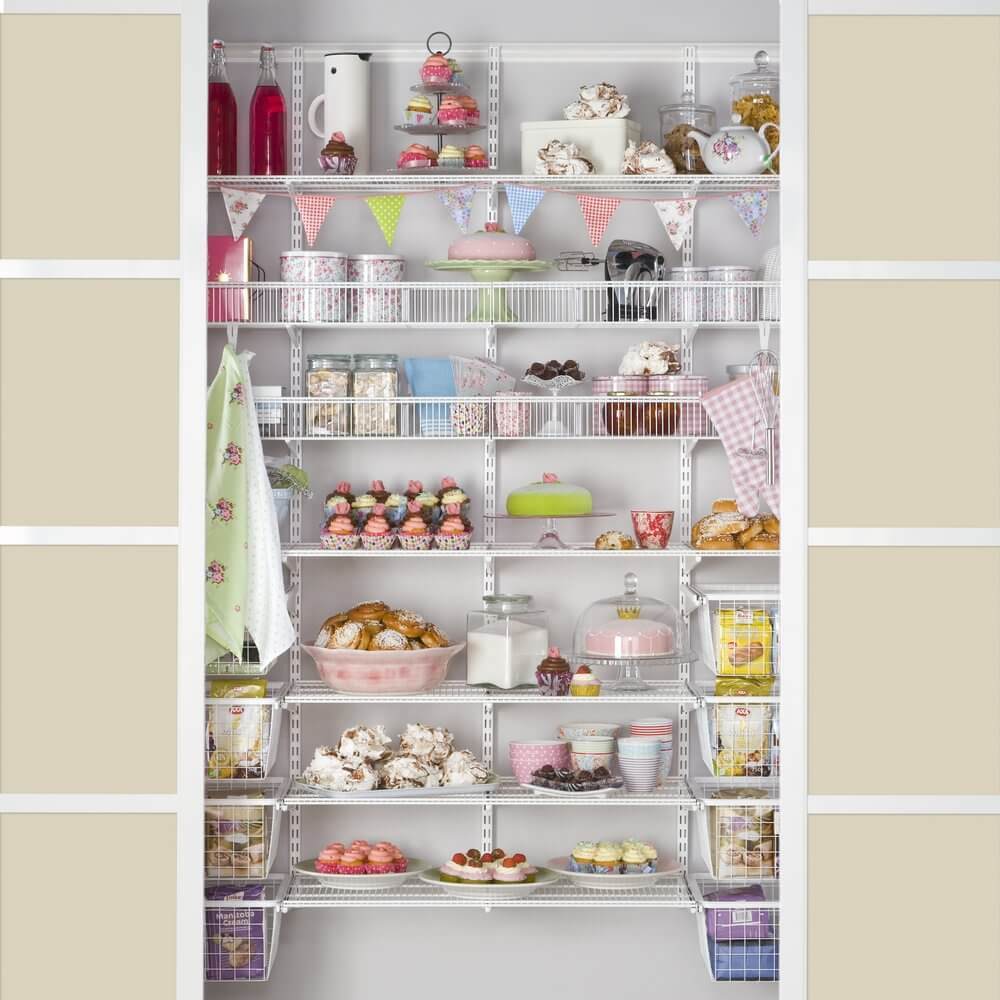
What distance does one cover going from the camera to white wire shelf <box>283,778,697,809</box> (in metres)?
3.10

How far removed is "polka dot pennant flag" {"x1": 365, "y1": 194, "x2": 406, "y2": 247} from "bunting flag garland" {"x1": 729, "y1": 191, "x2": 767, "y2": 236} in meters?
0.79

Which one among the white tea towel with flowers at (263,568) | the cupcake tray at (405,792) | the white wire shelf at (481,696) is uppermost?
the white tea towel with flowers at (263,568)

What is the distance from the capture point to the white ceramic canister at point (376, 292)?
10.6 ft

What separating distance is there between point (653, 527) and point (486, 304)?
653 mm

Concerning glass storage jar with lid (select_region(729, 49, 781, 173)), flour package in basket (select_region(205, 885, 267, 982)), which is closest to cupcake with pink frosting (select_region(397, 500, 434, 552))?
flour package in basket (select_region(205, 885, 267, 982))
